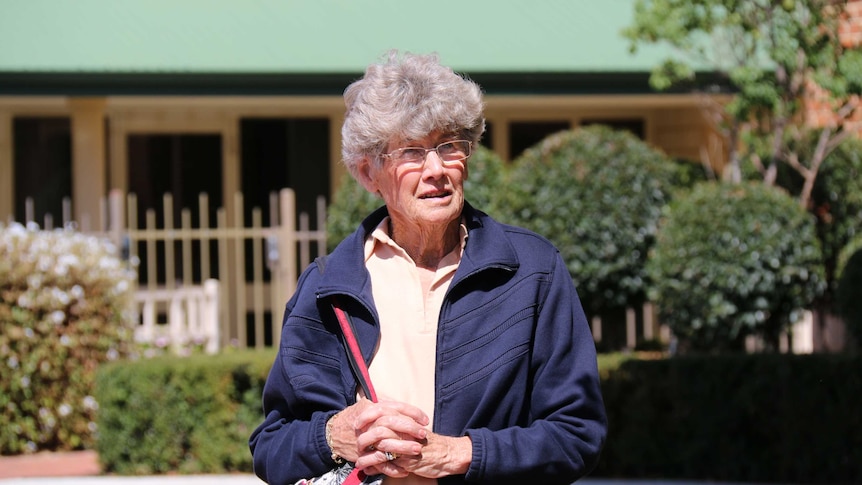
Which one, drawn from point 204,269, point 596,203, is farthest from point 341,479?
point 204,269

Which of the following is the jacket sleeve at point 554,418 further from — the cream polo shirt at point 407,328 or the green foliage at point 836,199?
the green foliage at point 836,199

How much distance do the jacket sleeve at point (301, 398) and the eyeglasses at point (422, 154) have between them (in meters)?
0.40

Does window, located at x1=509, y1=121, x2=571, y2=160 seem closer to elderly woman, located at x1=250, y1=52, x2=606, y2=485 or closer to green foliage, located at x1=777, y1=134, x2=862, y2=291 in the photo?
green foliage, located at x1=777, y1=134, x2=862, y2=291

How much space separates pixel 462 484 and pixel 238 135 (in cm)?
1097

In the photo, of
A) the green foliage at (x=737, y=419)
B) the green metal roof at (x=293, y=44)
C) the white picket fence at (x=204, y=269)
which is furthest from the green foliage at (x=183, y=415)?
the green metal roof at (x=293, y=44)

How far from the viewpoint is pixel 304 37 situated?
11.9 meters

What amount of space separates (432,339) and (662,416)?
5255 mm

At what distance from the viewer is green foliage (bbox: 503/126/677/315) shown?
29.2 ft

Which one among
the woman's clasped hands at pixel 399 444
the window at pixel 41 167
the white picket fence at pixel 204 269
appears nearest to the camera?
the woman's clasped hands at pixel 399 444

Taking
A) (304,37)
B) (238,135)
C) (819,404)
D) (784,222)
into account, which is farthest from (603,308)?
(238,135)

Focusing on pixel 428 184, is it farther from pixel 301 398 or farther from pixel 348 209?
pixel 348 209

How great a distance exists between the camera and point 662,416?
7.89m

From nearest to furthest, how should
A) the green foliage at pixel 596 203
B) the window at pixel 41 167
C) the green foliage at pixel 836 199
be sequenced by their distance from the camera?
the green foliage at pixel 596 203, the green foliage at pixel 836 199, the window at pixel 41 167

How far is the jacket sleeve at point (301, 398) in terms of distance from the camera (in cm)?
290
